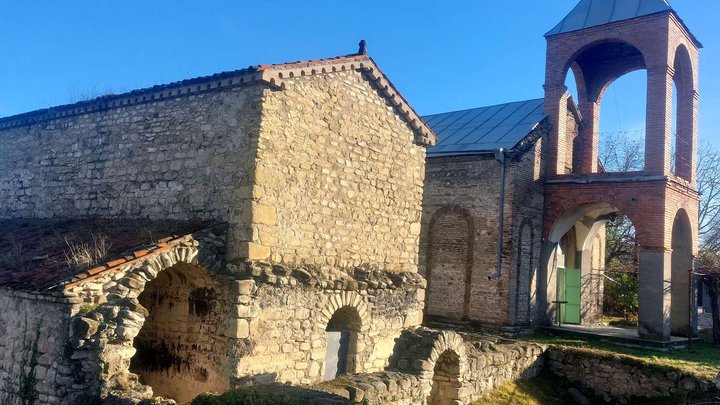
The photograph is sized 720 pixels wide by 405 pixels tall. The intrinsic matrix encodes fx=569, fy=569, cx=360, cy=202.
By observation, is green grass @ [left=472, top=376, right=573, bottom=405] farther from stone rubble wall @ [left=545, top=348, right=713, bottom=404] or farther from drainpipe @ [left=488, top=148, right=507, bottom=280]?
drainpipe @ [left=488, top=148, right=507, bottom=280]

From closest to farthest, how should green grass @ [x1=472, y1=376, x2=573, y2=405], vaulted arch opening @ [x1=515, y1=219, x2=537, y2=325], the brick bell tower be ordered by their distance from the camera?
green grass @ [x1=472, y1=376, x2=573, y2=405], the brick bell tower, vaulted arch opening @ [x1=515, y1=219, x2=537, y2=325]

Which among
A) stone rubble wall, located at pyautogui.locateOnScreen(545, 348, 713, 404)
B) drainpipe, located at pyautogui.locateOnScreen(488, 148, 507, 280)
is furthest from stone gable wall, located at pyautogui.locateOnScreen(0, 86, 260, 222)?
drainpipe, located at pyautogui.locateOnScreen(488, 148, 507, 280)

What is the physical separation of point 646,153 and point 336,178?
10.6m

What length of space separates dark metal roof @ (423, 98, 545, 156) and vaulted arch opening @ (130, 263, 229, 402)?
431 inches

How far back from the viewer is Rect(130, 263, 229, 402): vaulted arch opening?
A: 9.02 m

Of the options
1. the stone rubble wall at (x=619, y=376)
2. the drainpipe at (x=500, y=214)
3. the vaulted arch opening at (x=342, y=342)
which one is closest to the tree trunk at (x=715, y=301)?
the stone rubble wall at (x=619, y=376)

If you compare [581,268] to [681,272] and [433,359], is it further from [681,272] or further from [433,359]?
[433,359]

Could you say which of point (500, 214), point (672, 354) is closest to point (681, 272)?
point (672, 354)

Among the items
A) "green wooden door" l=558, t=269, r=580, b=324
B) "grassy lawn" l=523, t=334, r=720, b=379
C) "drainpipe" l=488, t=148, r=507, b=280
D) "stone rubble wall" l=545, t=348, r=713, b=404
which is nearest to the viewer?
"stone rubble wall" l=545, t=348, r=713, b=404

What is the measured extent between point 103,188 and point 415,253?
6581mm

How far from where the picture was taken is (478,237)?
17531mm

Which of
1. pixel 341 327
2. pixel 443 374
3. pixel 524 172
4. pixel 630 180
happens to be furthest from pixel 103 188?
pixel 630 180

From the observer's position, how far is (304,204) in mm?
10078

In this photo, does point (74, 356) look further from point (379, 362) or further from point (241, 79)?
point (379, 362)
